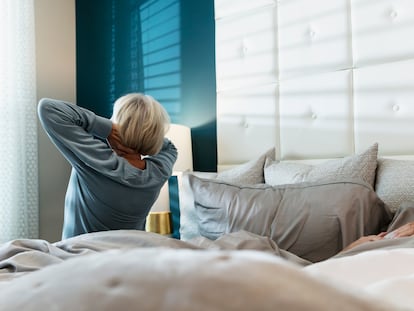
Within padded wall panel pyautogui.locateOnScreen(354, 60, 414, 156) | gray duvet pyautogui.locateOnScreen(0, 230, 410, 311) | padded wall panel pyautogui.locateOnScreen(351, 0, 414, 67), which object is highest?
padded wall panel pyautogui.locateOnScreen(351, 0, 414, 67)

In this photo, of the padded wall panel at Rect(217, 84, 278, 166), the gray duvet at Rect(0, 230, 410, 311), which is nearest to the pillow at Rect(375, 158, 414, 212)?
the padded wall panel at Rect(217, 84, 278, 166)

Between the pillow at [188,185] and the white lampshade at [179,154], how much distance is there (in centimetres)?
39

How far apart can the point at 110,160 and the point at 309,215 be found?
849 millimetres

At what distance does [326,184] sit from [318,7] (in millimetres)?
1196

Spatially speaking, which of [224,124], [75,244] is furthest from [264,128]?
Result: [75,244]

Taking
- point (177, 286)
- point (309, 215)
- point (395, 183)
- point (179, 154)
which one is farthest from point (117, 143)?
point (177, 286)

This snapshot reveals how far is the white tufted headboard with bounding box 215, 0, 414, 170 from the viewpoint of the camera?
2.27m

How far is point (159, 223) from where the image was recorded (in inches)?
115

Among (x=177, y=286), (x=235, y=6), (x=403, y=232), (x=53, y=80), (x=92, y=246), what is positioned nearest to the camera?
(x=177, y=286)

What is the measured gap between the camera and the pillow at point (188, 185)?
2.23 m

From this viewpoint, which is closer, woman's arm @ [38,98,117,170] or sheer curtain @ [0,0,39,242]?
woman's arm @ [38,98,117,170]

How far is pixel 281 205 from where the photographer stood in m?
1.85

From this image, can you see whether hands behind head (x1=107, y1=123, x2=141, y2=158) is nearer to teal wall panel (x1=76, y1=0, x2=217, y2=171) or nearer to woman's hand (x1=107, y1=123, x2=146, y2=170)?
woman's hand (x1=107, y1=123, x2=146, y2=170)

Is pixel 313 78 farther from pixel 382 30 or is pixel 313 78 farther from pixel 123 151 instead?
pixel 123 151
